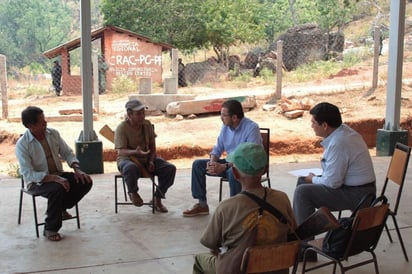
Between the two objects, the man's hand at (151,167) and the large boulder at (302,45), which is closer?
the man's hand at (151,167)

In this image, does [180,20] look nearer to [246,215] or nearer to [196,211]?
[196,211]

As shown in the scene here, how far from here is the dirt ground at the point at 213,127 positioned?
9961mm

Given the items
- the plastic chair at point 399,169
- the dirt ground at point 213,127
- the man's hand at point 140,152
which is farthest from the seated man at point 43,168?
the dirt ground at point 213,127

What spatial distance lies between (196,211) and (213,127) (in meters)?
6.12

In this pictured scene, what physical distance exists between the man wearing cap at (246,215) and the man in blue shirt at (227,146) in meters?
2.02

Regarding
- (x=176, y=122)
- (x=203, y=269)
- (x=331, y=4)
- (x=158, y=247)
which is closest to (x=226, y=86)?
(x=176, y=122)

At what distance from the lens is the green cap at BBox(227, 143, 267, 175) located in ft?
8.32

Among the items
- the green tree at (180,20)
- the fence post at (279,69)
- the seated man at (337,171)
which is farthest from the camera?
the green tree at (180,20)

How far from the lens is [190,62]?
20.6m

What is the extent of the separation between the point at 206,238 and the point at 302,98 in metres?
10.6

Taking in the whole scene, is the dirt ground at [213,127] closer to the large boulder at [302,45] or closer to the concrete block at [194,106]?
the concrete block at [194,106]

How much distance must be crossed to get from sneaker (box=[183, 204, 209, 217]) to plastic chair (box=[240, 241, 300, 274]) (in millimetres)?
2652

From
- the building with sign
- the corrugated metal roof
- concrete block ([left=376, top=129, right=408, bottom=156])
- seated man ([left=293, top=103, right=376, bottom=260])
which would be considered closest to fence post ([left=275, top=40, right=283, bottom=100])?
concrete block ([left=376, top=129, right=408, bottom=156])

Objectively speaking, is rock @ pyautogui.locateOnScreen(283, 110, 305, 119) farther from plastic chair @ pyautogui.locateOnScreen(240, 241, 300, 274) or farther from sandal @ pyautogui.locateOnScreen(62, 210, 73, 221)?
plastic chair @ pyautogui.locateOnScreen(240, 241, 300, 274)
